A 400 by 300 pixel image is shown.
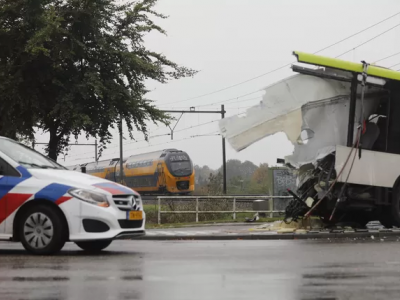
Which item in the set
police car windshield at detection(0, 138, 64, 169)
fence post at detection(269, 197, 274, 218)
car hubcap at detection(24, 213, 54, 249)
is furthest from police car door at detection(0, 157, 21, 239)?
fence post at detection(269, 197, 274, 218)

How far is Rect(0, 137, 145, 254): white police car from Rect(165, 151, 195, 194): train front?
135ft

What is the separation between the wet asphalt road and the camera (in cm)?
688

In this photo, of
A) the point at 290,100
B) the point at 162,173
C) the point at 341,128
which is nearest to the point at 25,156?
the point at 290,100

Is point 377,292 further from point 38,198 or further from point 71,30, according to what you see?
point 71,30

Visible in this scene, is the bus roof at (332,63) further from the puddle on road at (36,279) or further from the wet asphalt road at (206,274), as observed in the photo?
the puddle on road at (36,279)

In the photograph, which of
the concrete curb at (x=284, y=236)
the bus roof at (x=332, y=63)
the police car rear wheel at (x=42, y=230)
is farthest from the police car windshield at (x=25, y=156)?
the bus roof at (x=332, y=63)

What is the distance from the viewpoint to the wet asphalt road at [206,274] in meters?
6.88

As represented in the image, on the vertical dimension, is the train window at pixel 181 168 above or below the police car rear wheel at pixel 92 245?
above

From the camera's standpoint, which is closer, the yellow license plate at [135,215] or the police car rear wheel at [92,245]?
the yellow license plate at [135,215]

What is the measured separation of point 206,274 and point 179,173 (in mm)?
44231

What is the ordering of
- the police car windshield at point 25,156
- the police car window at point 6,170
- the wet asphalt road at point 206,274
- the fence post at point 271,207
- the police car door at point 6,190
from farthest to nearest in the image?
the fence post at point 271,207, the police car windshield at point 25,156, the police car window at point 6,170, the police car door at point 6,190, the wet asphalt road at point 206,274

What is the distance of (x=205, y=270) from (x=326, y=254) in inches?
113

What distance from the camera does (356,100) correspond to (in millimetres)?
16000

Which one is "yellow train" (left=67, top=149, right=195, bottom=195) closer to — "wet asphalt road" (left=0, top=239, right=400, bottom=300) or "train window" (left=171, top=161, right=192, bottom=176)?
"train window" (left=171, top=161, right=192, bottom=176)
